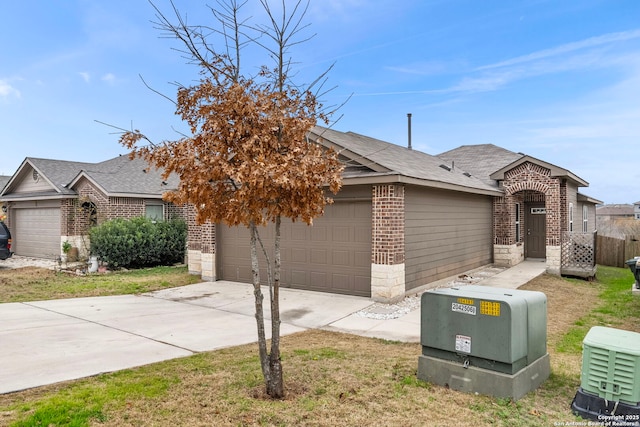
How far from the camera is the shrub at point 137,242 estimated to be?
50.9 ft

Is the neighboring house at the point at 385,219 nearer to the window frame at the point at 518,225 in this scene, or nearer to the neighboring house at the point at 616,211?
the window frame at the point at 518,225

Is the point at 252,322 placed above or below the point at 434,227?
below

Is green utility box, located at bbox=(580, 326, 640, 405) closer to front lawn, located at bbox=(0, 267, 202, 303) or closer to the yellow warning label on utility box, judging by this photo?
the yellow warning label on utility box

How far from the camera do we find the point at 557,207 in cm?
1467

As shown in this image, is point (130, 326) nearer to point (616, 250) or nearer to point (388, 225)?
point (388, 225)

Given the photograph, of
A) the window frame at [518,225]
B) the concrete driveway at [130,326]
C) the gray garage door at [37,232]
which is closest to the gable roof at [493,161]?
the window frame at [518,225]

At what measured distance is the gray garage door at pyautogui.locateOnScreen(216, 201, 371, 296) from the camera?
10.1m

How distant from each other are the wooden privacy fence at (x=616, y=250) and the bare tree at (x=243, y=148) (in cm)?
1883

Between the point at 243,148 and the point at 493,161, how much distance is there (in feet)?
61.0

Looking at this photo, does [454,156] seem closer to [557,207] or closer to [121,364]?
[557,207]

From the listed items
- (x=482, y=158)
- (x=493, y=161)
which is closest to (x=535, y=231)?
(x=493, y=161)

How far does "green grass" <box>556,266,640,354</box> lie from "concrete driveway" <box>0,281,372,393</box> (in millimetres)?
4000

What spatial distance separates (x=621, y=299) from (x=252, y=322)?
9.28m

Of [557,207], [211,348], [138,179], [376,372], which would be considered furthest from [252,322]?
[138,179]
